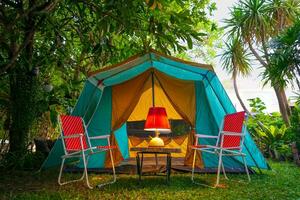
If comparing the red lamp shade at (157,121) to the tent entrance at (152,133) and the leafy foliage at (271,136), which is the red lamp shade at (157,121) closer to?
the tent entrance at (152,133)

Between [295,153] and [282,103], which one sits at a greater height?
[282,103]

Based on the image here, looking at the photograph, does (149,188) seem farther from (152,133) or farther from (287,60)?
(287,60)

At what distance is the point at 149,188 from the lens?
3.73 metres

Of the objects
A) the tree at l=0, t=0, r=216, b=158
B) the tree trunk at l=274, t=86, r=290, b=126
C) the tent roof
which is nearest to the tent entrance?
the tree at l=0, t=0, r=216, b=158

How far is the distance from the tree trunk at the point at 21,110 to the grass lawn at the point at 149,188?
1.60 feet

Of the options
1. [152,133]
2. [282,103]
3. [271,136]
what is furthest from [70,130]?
[282,103]

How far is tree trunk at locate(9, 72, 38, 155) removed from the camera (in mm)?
4797

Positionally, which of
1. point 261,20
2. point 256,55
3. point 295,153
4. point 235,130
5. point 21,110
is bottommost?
point 295,153

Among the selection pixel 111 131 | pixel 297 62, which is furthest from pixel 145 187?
pixel 297 62

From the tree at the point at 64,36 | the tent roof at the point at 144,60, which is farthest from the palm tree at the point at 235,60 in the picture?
the tent roof at the point at 144,60

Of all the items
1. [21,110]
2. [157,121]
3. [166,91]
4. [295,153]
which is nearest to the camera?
[21,110]

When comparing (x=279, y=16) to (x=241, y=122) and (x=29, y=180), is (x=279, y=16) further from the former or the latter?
(x=29, y=180)

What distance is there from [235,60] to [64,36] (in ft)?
18.8

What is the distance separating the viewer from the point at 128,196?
10.8 ft
